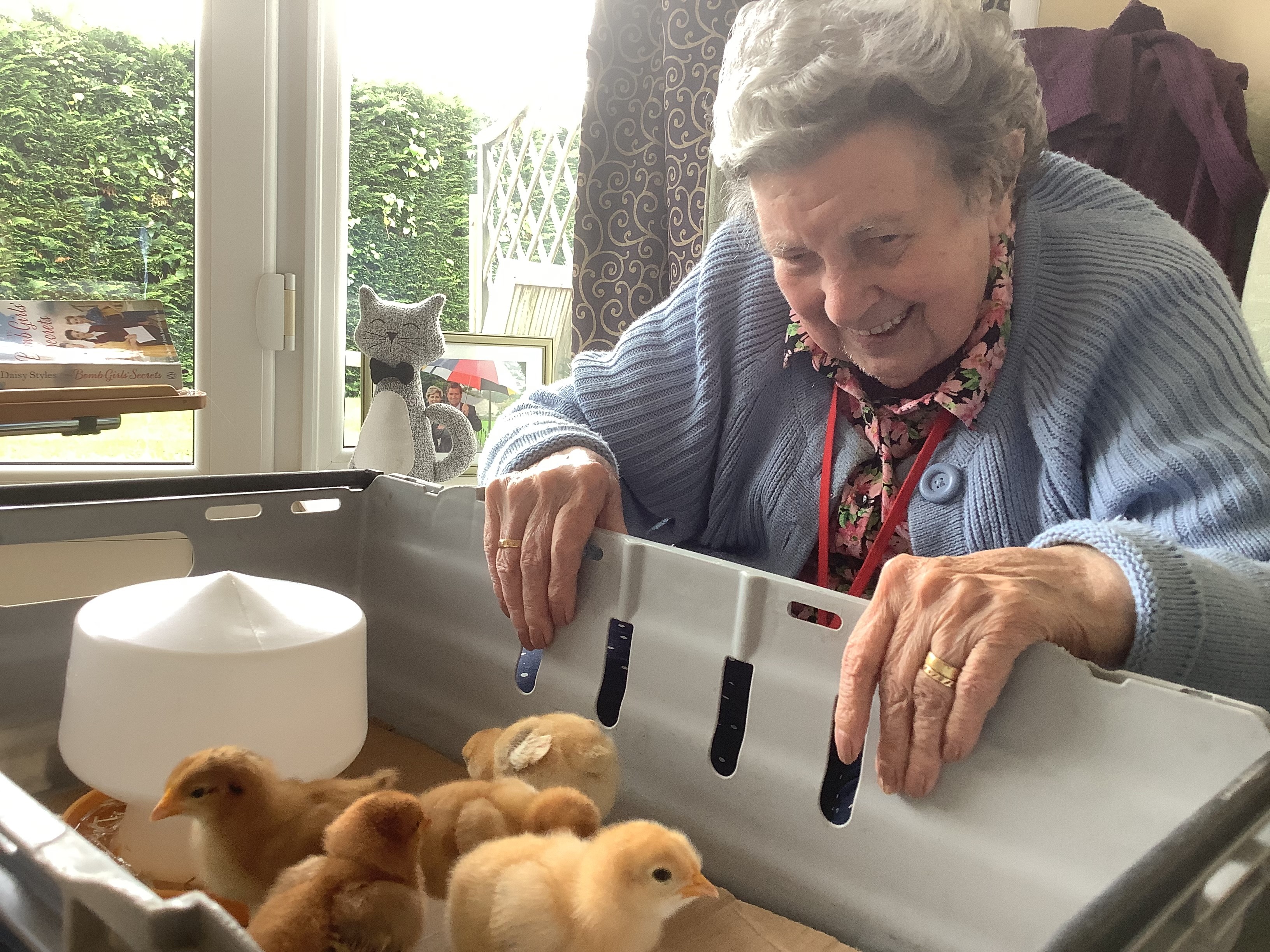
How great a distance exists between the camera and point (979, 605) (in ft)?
1.97

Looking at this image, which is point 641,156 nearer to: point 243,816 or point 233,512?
point 233,512

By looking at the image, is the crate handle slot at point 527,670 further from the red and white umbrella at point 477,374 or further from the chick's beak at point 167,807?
the red and white umbrella at point 477,374

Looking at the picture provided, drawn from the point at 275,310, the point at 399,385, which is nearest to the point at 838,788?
the point at 399,385

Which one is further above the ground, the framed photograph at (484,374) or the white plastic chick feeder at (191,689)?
the framed photograph at (484,374)

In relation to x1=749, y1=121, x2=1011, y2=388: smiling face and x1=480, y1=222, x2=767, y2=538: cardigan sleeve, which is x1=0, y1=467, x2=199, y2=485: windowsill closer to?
x1=480, y1=222, x2=767, y2=538: cardigan sleeve

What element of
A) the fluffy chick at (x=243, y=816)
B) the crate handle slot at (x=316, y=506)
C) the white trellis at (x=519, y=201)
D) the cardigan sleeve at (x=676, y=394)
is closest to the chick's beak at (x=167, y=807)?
the fluffy chick at (x=243, y=816)

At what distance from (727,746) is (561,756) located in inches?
5.3

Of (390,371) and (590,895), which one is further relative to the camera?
(390,371)

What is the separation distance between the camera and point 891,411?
1.06 metres

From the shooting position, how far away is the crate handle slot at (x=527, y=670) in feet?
3.03

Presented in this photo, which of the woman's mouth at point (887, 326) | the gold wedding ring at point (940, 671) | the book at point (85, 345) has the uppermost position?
the woman's mouth at point (887, 326)

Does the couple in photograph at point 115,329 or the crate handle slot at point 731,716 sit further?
the couple in photograph at point 115,329

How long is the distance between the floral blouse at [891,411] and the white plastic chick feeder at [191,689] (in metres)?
0.56

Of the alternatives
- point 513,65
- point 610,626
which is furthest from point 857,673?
point 513,65
